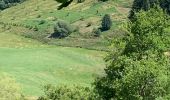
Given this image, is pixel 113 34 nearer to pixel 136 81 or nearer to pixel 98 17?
pixel 98 17

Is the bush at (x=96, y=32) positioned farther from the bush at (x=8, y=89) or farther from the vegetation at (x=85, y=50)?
the bush at (x=8, y=89)

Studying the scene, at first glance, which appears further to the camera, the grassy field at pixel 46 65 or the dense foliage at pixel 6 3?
the dense foliage at pixel 6 3

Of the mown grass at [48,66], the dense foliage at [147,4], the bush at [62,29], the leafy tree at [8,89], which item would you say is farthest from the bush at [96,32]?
the leafy tree at [8,89]

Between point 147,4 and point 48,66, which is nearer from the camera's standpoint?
point 48,66

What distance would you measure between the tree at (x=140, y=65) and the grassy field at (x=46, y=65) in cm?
2549

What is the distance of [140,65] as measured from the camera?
36.8 metres

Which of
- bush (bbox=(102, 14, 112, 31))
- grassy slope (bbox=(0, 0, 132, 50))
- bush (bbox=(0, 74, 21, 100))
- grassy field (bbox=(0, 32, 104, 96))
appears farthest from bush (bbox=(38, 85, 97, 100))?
bush (bbox=(102, 14, 112, 31))

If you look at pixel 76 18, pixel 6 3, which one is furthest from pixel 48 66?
pixel 6 3

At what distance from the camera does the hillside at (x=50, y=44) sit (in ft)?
247

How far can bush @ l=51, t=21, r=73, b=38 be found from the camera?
361 ft

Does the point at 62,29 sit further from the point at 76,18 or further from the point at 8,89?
the point at 8,89

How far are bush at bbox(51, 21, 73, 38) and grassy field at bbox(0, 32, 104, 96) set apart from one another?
11.4m

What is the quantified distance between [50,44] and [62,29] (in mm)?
5273

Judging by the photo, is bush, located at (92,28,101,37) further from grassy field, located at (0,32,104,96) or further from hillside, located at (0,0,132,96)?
grassy field, located at (0,32,104,96)
